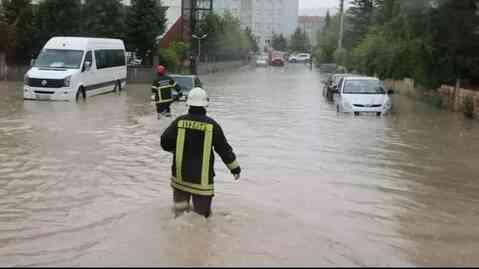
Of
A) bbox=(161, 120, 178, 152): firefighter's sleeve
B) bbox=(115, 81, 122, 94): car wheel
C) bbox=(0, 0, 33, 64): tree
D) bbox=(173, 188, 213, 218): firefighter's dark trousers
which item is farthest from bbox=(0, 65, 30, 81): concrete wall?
bbox=(161, 120, 178, 152): firefighter's sleeve

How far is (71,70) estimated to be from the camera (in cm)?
2544

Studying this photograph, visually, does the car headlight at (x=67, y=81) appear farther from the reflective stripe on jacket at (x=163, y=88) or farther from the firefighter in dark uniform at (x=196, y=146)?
the firefighter in dark uniform at (x=196, y=146)

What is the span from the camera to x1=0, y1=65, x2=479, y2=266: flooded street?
21.1ft

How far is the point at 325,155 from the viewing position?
13.6m

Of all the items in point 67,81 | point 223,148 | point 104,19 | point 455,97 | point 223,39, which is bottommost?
point 455,97

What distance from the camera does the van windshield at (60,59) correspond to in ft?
85.4

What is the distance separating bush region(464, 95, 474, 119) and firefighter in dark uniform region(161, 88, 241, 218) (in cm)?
1783

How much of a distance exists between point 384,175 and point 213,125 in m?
5.60

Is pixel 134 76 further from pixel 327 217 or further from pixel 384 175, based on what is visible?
pixel 327 217

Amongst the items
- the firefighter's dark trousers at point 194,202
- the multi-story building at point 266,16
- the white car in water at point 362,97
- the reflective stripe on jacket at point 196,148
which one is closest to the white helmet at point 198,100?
the reflective stripe on jacket at point 196,148

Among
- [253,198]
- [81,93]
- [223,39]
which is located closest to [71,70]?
[81,93]

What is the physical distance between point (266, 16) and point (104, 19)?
411 feet

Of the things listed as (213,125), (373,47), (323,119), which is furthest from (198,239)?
(373,47)

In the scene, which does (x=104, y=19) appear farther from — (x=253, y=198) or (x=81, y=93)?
(x=253, y=198)
